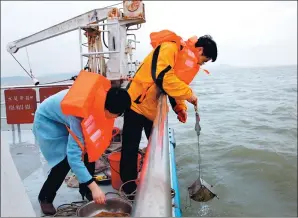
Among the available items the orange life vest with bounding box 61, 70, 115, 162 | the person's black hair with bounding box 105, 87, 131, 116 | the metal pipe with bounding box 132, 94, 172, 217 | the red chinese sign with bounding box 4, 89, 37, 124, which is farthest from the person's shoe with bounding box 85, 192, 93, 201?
the red chinese sign with bounding box 4, 89, 37, 124

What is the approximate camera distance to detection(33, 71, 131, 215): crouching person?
2.03m

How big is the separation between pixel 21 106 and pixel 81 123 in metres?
4.49

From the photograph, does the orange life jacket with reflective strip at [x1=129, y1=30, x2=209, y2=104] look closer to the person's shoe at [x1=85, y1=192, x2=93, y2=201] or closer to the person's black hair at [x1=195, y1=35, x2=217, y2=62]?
the person's black hair at [x1=195, y1=35, x2=217, y2=62]

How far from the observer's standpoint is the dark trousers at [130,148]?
120 inches

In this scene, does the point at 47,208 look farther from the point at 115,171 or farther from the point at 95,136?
the point at 95,136

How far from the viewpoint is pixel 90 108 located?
208 cm

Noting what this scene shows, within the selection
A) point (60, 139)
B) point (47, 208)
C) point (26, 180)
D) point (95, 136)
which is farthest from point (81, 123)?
point (26, 180)

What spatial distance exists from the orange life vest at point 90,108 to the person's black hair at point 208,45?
1.18 metres

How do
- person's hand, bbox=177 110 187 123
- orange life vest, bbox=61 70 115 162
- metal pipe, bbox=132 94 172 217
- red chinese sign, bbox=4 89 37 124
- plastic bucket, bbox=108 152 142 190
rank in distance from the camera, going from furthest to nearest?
red chinese sign, bbox=4 89 37 124 → person's hand, bbox=177 110 187 123 → plastic bucket, bbox=108 152 142 190 → orange life vest, bbox=61 70 115 162 → metal pipe, bbox=132 94 172 217

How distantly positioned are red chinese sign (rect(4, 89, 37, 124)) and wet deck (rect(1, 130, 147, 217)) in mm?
466

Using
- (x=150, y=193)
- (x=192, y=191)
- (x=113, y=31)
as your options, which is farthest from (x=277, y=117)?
(x=150, y=193)

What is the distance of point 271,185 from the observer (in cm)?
559

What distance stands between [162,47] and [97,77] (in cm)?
89

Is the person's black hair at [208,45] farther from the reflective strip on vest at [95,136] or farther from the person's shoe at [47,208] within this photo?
the person's shoe at [47,208]
